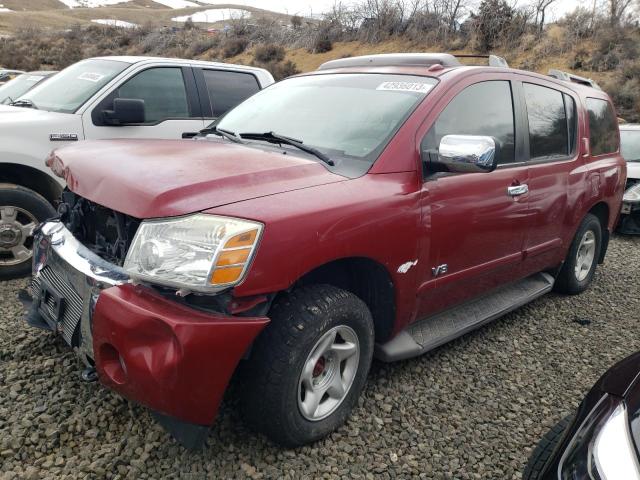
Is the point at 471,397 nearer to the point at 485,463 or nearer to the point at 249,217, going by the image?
the point at 485,463

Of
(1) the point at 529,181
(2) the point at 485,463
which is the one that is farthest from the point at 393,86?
(2) the point at 485,463

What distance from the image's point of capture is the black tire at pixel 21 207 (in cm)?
407

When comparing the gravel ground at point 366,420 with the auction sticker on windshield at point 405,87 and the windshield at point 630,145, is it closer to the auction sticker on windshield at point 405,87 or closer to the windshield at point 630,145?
the auction sticker on windshield at point 405,87

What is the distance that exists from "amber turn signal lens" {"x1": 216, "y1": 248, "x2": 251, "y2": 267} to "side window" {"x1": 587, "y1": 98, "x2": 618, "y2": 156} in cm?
347

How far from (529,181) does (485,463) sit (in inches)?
71.3

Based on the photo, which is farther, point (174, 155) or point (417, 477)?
point (174, 155)

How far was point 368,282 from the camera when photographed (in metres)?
2.74

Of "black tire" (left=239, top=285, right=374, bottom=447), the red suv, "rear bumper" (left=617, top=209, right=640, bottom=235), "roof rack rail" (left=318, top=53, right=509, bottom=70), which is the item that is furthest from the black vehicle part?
"rear bumper" (left=617, top=209, right=640, bottom=235)

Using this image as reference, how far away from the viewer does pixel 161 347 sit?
1953 mm

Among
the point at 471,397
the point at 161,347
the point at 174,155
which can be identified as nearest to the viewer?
the point at 161,347

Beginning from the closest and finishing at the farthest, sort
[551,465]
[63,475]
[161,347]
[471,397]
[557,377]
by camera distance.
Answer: [551,465]
[161,347]
[63,475]
[471,397]
[557,377]

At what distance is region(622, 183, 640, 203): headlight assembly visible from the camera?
24.2 ft

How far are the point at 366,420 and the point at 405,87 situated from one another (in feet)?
5.95

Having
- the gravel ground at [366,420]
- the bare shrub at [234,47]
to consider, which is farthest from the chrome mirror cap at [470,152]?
the bare shrub at [234,47]
